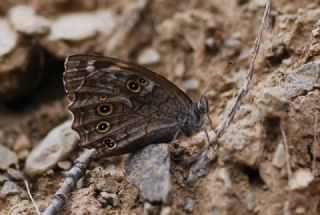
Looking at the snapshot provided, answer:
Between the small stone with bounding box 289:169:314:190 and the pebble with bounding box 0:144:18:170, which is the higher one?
the small stone with bounding box 289:169:314:190

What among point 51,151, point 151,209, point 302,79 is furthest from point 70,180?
point 302,79

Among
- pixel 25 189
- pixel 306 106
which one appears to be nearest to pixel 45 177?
pixel 25 189

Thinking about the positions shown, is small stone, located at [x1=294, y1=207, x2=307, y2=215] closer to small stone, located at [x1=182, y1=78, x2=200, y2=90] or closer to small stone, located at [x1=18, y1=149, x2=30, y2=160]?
small stone, located at [x1=182, y1=78, x2=200, y2=90]

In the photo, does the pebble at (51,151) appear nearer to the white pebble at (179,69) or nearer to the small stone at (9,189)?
the small stone at (9,189)

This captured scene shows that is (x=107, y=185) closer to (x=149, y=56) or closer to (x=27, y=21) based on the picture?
(x=149, y=56)

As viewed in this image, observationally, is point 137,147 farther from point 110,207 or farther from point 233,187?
point 233,187

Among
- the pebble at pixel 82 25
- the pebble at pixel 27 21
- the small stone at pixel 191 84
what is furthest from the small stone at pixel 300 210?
the pebble at pixel 27 21

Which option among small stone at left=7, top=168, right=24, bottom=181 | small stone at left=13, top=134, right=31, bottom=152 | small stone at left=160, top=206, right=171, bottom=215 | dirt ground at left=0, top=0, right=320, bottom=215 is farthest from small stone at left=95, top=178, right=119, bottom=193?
small stone at left=13, top=134, right=31, bottom=152
